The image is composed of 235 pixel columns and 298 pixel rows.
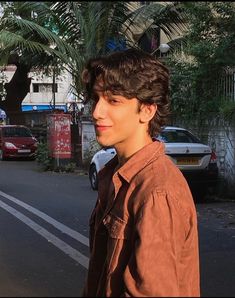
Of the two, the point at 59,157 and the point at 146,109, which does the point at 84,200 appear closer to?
the point at 59,157

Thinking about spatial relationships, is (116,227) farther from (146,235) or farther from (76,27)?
(76,27)

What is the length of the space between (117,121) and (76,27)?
109 inches

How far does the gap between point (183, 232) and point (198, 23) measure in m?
13.0

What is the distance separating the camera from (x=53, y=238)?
809cm

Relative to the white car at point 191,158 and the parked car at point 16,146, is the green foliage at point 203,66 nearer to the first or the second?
the white car at point 191,158

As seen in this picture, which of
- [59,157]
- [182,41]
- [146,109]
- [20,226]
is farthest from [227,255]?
[59,157]

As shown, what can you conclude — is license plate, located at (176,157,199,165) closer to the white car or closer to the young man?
the white car

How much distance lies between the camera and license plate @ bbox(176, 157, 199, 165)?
12041 millimetres

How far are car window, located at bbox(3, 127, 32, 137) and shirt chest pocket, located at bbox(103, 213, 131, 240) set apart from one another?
1011 inches

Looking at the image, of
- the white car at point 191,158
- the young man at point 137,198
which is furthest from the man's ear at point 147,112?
the white car at point 191,158

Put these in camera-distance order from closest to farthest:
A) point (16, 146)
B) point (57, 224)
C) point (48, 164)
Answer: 1. point (57, 224)
2. point (48, 164)
3. point (16, 146)

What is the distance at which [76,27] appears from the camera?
4.55m

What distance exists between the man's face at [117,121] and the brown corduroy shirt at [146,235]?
0.25 ft

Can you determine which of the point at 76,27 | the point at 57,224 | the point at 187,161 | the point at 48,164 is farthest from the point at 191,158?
the point at 48,164
